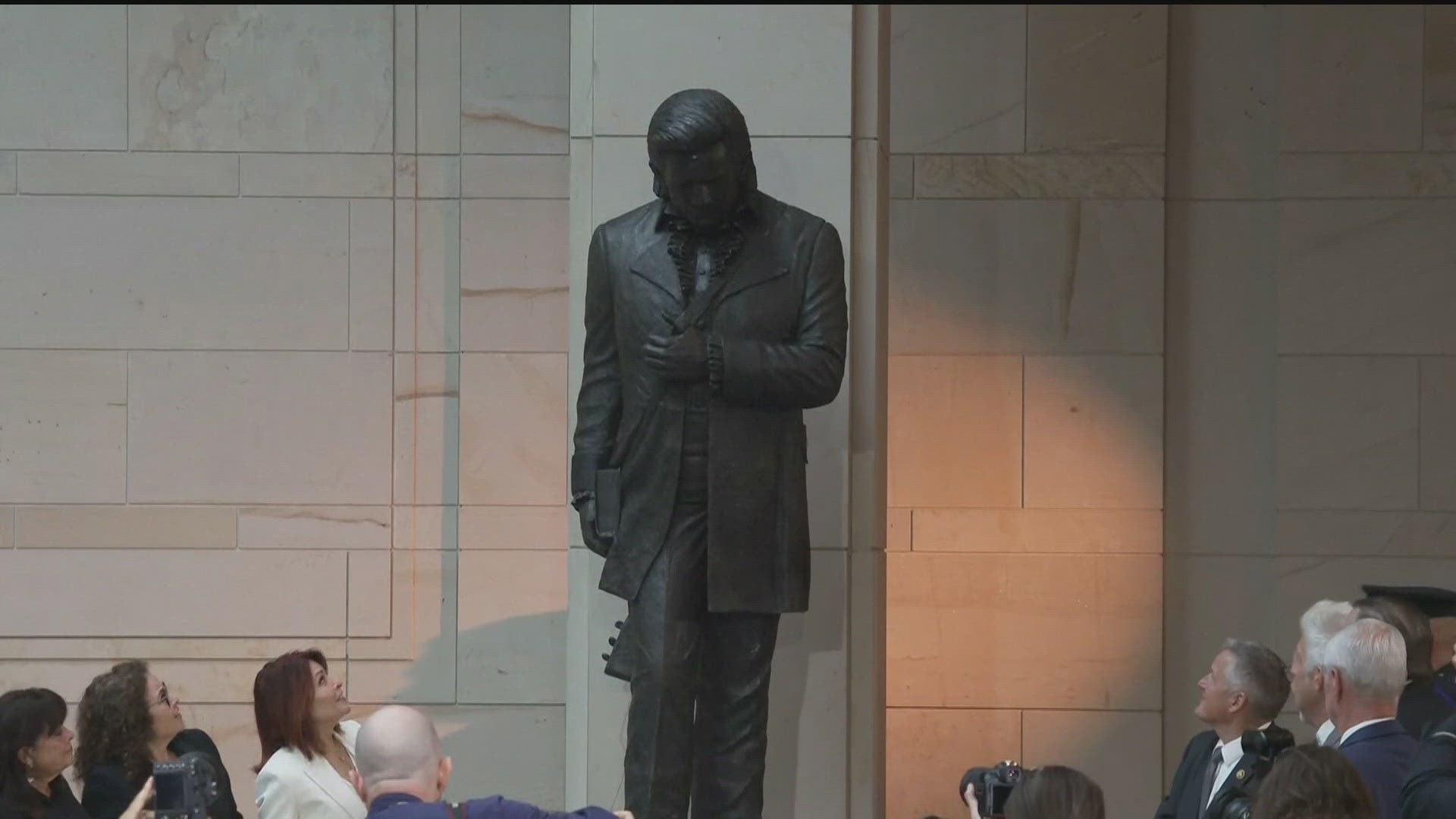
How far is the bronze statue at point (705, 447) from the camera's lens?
571 centimetres

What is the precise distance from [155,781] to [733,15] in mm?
3529

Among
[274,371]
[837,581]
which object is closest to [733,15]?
[837,581]

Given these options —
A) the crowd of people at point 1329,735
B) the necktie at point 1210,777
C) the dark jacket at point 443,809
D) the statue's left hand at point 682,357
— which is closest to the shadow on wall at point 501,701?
the statue's left hand at point 682,357

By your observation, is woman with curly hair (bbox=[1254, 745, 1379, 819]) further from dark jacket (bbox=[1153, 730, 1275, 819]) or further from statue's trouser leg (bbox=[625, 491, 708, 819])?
statue's trouser leg (bbox=[625, 491, 708, 819])

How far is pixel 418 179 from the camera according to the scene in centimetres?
864

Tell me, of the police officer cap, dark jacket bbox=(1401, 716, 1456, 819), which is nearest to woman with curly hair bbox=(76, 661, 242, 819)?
dark jacket bbox=(1401, 716, 1456, 819)

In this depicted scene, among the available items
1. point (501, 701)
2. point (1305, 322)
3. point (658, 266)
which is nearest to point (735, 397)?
point (658, 266)

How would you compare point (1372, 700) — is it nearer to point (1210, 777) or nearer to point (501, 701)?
point (1210, 777)

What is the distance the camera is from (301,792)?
568cm

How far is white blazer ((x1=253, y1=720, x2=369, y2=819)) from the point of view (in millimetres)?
5645

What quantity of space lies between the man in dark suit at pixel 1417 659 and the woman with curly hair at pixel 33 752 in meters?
3.90

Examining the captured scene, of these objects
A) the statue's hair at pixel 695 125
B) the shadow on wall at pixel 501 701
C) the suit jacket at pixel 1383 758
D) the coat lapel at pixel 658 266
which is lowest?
the shadow on wall at pixel 501 701

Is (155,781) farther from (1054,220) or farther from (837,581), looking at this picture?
(1054,220)

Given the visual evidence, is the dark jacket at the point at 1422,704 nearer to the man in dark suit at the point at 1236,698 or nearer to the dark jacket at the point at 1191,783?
the man in dark suit at the point at 1236,698
